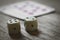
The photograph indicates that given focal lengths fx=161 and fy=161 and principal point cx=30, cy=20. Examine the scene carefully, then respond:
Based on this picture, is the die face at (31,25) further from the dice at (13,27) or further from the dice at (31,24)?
the dice at (13,27)

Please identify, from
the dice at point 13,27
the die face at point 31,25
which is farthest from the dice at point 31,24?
the dice at point 13,27

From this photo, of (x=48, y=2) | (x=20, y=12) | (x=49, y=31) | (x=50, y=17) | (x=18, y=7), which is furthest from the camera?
(x=48, y=2)

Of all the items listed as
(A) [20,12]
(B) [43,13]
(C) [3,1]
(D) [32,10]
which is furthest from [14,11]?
(C) [3,1]

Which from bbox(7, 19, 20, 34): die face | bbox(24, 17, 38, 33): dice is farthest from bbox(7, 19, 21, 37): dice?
bbox(24, 17, 38, 33): dice

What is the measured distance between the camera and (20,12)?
2.80 metres

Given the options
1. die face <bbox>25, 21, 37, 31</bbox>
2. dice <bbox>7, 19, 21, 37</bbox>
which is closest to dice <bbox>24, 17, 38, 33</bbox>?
die face <bbox>25, 21, 37, 31</bbox>

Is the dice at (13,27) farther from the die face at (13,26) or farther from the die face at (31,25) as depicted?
the die face at (31,25)

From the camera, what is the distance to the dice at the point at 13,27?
2006 millimetres

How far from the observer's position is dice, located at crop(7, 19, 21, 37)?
6.58 ft

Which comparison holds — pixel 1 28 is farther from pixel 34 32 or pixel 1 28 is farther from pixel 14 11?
pixel 14 11

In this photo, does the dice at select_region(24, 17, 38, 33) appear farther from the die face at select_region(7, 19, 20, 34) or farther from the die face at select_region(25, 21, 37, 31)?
the die face at select_region(7, 19, 20, 34)

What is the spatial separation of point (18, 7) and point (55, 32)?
1161 millimetres

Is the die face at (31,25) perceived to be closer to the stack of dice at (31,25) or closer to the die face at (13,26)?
the stack of dice at (31,25)

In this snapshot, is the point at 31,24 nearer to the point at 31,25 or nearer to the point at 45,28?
the point at 31,25
